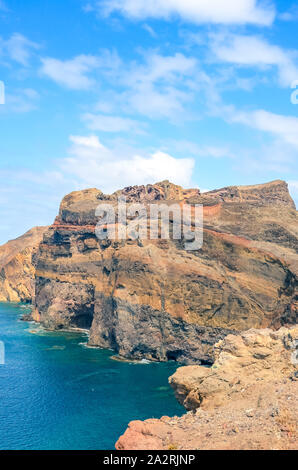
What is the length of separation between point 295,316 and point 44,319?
8842 cm

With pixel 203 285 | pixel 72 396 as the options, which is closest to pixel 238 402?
pixel 72 396

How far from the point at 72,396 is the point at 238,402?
50.5 meters

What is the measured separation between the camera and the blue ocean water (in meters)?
60.1

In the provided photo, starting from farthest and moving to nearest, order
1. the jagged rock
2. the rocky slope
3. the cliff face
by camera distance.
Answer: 1. the cliff face
2. the jagged rock
3. the rocky slope

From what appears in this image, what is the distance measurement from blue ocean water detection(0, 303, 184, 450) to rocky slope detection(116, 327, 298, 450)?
2802 centimetres

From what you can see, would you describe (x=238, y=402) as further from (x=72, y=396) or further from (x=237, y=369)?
(x=72, y=396)

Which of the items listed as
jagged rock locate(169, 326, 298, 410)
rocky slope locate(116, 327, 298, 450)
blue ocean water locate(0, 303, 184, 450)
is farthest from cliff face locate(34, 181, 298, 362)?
rocky slope locate(116, 327, 298, 450)

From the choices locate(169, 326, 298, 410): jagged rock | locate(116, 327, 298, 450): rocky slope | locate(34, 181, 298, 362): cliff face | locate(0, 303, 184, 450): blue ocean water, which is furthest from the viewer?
locate(34, 181, 298, 362): cliff face

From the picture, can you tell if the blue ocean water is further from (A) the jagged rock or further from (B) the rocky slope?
(B) the rocky slope

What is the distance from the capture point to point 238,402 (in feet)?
109

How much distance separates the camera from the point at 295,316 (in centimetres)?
8375
